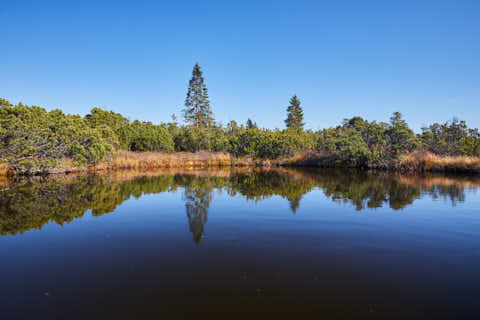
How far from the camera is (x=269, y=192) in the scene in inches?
508

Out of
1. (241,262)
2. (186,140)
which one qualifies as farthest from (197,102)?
(241,262)

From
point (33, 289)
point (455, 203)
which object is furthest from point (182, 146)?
point (33, 289)

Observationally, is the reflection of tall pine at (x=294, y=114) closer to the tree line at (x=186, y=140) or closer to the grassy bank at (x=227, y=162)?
the tree line at (x=186, y=140)

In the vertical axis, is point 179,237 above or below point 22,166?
below

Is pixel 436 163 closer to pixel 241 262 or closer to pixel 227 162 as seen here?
pixel 227 162

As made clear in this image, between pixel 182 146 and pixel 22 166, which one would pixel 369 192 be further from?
pixel 182 146

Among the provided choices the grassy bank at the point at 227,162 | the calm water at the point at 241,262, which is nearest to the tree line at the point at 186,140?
the grassy bank at the point at 227,162

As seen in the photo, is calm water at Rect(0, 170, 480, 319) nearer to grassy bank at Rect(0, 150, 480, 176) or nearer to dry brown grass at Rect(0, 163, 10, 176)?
dry brown grass at Rect(0, 163, 10, 176)

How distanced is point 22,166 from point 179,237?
19.4 metres

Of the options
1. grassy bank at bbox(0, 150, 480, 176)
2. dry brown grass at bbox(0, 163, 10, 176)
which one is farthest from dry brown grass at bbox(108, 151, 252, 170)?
dry brown grass at bbox(0, 163, 10, 176)

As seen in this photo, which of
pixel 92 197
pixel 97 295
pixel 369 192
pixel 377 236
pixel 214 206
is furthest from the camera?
pixel 369 192

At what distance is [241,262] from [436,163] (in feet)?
85.6

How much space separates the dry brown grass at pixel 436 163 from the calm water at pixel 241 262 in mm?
17263

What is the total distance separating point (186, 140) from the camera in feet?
146
